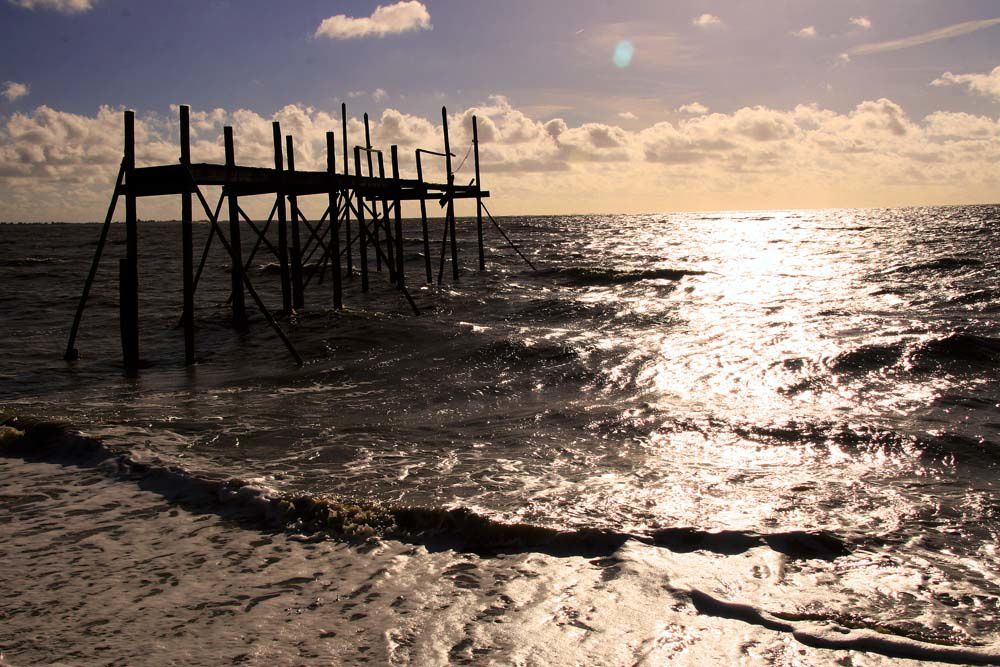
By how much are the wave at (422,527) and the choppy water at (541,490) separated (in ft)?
0.08

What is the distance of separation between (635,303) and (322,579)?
1732 centimetres

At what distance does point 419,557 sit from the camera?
204 inches

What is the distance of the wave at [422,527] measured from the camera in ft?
17.5

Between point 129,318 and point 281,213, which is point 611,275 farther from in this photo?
point 129,318

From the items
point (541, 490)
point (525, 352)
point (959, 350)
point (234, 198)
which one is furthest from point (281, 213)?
point (959, 350)

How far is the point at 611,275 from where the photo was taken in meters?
29.4

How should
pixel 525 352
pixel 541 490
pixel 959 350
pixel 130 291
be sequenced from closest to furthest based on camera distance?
pixel 541 490 → pixel 959 350 → pixel 130 291 → pixel 525 352

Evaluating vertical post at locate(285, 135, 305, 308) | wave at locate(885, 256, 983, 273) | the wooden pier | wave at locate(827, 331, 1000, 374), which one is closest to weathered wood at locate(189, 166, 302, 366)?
the wooden pier

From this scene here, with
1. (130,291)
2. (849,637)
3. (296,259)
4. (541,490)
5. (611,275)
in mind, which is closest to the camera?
(849,637)

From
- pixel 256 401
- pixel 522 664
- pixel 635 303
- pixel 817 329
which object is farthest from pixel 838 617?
pixel 635 303

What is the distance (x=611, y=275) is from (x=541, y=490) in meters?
23.5

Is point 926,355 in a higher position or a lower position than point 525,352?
lower

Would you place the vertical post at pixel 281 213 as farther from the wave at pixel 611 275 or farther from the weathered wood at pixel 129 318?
the wave at pixel 611 275

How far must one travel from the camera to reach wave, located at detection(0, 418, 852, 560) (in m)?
5.34
